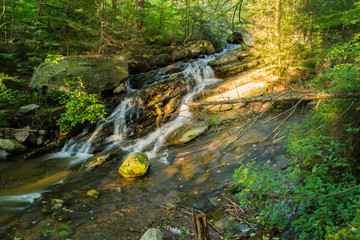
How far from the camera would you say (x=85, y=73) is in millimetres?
10188

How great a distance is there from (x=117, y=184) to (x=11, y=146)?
577cm

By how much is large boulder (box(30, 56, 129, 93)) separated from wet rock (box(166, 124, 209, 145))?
510cm

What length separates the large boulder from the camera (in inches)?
381

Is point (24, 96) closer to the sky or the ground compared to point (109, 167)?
closer to the sky

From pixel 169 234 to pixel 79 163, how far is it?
552cm

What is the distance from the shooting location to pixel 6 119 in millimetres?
8852

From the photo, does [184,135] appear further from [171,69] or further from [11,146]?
[11,146]

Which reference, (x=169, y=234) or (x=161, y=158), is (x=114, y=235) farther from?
(x=161, y=158)

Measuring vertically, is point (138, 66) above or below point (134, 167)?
above

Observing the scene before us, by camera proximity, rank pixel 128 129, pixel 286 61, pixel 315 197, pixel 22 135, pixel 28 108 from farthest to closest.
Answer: pixel 128 129, pixel 28 108, pixel 22 135, pixel 286 61, pixel 315 197

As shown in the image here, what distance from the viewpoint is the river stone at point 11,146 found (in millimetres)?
8156

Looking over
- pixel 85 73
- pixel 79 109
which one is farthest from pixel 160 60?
pixel 79 109

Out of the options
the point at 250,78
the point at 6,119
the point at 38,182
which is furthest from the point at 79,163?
the point at 250,78

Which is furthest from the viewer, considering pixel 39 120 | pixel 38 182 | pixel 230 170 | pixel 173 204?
pixel 39 120
